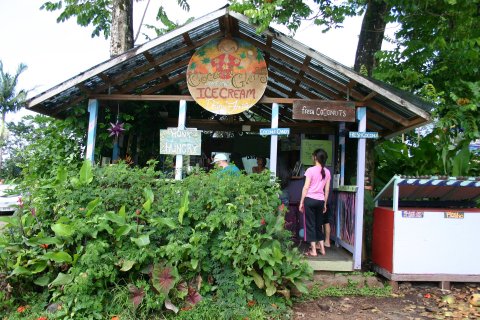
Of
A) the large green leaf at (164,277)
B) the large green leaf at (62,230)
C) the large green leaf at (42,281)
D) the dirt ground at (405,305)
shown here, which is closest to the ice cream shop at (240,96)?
the dirt ground at (405,305)

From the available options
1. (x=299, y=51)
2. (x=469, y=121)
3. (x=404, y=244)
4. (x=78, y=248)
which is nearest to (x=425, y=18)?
(x=469, y=121)

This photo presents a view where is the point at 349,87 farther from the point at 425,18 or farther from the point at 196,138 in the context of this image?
the point at 425,18

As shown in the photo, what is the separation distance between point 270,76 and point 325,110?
169cm

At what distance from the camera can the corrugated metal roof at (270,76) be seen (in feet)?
19.2

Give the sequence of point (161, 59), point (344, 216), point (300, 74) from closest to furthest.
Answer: point (161, 59) < point (300, 74) < point (344, 216)

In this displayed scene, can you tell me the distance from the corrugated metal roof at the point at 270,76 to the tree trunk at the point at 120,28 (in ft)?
5.51

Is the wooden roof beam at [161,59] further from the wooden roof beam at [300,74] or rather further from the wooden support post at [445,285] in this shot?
the wooden support post at [445,285]

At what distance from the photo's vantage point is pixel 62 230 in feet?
15.1

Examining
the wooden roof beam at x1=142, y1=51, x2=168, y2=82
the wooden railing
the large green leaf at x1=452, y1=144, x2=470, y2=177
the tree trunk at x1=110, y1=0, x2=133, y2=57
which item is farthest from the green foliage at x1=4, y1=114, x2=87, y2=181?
the large green leaf at x1=452, y1=144, x2=470, y2=177

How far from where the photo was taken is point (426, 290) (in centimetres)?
A: 579

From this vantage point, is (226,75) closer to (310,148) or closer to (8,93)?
(310,148)

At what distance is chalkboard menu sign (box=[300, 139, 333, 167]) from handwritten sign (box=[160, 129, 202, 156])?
2.57 m

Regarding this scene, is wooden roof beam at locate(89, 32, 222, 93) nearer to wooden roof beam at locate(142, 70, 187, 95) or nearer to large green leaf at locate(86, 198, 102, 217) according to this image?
wooden roof beam at locate(142, 70, 187, 95)

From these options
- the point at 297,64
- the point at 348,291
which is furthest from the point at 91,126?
the point at 348,291
